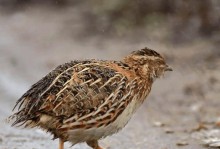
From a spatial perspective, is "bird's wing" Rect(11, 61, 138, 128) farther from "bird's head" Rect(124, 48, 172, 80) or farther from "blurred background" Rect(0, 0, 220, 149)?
"blurred background" Rect(0, 0, 220, 149)

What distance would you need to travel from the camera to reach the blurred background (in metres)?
9.40

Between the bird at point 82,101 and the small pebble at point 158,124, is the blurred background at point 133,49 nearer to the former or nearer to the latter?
the small pebble at point 158,124

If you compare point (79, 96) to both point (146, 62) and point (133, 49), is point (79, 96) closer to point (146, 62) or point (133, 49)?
point (146, 62)

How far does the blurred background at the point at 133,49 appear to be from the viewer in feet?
30.8

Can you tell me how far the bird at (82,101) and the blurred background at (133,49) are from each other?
1526 mm

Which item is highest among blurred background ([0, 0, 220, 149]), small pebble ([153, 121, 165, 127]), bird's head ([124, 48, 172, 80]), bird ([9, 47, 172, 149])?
blurred background ([0, 0, 220, 149])

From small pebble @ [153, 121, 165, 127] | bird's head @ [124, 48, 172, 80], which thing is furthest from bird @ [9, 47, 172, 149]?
small pebble @ [153, 121, 165, 127]

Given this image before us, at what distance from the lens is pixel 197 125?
9.84m

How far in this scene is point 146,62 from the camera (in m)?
7.80

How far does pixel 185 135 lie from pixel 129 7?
6266 millimetres

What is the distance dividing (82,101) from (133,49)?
684 cm

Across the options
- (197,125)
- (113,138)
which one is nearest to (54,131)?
(113,138)

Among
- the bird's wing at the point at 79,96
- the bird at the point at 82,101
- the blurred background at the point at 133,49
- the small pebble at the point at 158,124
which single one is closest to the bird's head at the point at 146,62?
the bird at the point at 82,101

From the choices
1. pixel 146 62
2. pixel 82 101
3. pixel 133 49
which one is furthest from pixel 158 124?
pixel 133 49
